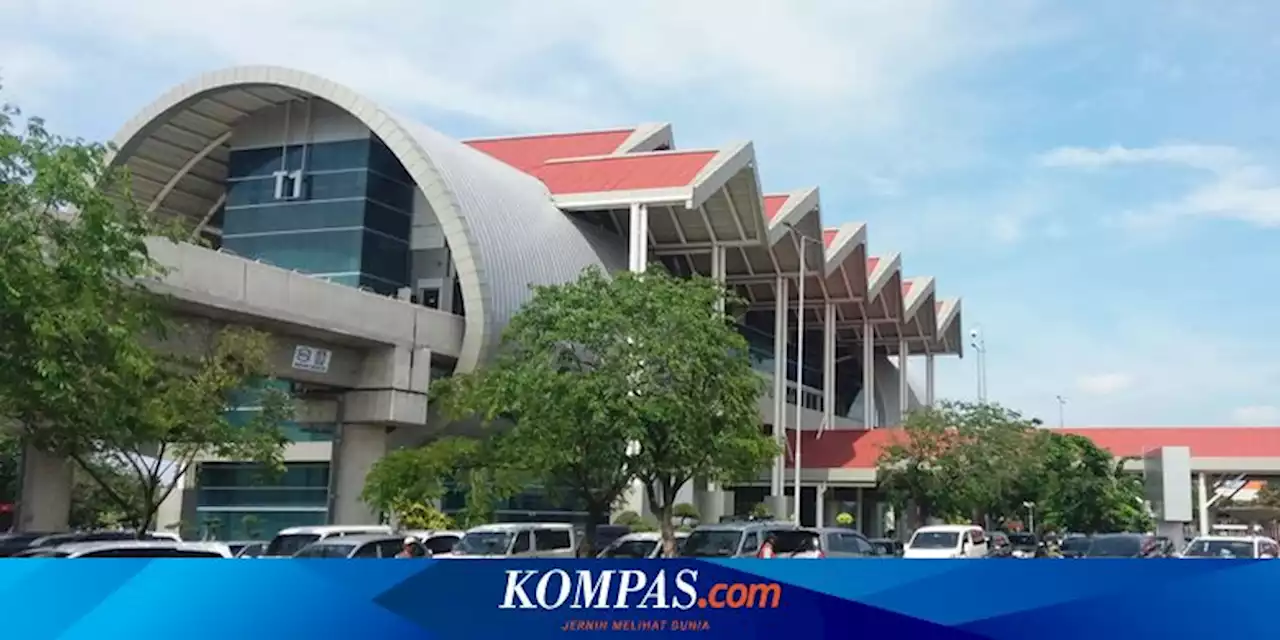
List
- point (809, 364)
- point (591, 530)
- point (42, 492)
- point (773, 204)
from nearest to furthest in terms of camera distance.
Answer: point (591, 530) < point (42, 492) < point (773, 204) < point (809, 364)

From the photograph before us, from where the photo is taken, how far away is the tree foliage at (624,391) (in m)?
25.6

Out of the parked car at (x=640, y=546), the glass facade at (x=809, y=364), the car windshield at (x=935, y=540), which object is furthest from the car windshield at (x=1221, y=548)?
the glass facade at (x=809, y=364)

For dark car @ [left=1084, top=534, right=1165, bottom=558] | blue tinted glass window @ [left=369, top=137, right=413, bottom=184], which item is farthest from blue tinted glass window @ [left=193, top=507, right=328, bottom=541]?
dark car @ [left=1084, top=534, right=1165, bottom=558]

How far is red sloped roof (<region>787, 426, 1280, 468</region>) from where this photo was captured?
54.0 meters

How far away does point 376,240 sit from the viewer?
39062mm

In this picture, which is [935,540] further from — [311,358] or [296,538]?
[311,358]

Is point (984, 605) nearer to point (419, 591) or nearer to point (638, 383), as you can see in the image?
point (419, 591)

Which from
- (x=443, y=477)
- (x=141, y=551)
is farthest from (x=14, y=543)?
(x=141, y=551)

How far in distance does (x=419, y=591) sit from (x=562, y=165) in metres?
39.5

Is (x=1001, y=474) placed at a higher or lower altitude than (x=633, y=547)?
higher

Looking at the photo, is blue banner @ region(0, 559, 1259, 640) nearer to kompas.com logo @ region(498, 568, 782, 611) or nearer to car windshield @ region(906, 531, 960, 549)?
kompas.com logo @ region(498, 568, 782, 611)

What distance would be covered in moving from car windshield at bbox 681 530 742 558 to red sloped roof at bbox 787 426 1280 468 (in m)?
30.8

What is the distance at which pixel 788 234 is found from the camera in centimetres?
5097

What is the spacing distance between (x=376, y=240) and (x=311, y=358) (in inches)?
304
